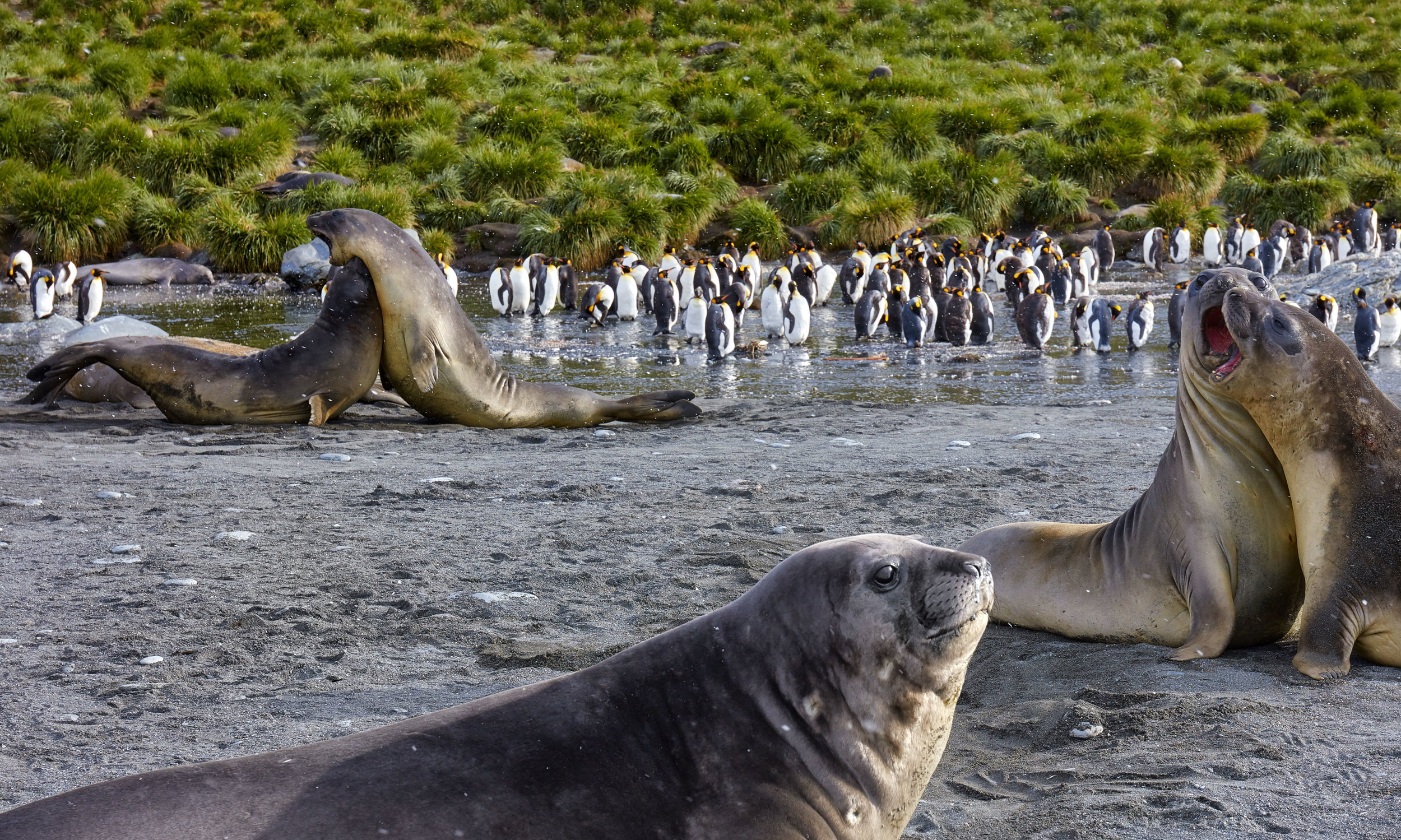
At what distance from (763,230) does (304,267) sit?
270 inches

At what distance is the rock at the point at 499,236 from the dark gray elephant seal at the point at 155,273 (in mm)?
3985

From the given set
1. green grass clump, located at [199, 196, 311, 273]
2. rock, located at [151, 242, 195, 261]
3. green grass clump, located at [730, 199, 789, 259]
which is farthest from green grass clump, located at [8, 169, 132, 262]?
green grass clump, located at [730, 199, 789, 259]

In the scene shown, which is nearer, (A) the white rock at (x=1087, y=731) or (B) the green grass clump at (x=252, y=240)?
(A) the white rock at (x=1087, y=731)

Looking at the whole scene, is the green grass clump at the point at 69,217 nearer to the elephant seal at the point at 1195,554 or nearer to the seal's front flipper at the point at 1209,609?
the elephant seal at the point at 1195,554

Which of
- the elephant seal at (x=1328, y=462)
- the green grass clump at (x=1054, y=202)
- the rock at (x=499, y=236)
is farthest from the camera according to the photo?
the green grass clump at (x=1054, y=202)

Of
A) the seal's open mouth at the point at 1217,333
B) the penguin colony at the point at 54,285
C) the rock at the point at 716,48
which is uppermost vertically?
the rock at the point at 716,48

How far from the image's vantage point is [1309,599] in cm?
336

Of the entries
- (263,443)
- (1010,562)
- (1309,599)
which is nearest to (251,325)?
(263,443)

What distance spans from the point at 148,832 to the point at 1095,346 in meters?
11.4

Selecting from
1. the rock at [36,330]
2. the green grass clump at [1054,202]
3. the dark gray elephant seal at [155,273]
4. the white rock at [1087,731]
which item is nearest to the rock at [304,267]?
the dark gray elephant seal at [155,273]

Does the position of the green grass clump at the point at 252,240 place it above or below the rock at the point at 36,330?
above

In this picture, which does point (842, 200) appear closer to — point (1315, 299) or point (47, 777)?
point (1315, 299)

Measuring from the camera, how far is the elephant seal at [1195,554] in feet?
11.5

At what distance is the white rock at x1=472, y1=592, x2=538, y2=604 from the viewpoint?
13.1ft
